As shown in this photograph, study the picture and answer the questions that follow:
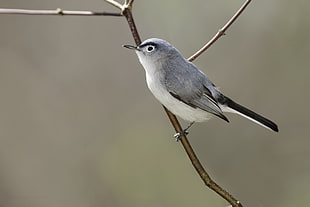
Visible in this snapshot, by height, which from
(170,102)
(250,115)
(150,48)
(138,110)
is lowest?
(250,115)

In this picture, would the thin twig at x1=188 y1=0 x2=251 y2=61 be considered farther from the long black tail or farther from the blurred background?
the blurred background

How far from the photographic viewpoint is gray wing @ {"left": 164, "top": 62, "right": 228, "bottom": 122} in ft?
8.42

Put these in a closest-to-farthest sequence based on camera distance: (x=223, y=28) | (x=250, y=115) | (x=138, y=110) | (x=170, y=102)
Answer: (x=223, y=28), (x=170, y=102), (x=250, y=115), (x=138, y=110)

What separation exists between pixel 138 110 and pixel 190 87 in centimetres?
187

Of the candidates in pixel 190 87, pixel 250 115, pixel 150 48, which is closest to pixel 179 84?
pixel 190 87

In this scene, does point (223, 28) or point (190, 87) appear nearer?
point (223, 28)

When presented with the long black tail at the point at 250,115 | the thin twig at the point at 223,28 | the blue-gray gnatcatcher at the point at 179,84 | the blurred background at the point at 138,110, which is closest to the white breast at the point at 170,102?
the blue-gray gnatcatcher at the point at 179,84

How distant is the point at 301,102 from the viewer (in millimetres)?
4320

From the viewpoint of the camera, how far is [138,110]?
14.5 feet

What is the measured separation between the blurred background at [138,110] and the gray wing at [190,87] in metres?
1.66

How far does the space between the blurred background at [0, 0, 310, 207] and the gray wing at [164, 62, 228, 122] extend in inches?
65.3

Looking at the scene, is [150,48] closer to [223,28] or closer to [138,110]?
[223,28]

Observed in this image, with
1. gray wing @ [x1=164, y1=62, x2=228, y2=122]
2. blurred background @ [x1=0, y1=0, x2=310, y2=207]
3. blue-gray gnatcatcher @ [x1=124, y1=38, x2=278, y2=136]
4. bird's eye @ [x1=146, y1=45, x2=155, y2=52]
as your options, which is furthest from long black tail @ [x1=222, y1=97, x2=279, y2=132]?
blurred background @ [x1=0, y1=0, x2=310, y2=207]

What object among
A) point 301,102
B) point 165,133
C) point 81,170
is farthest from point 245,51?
point 81,170
